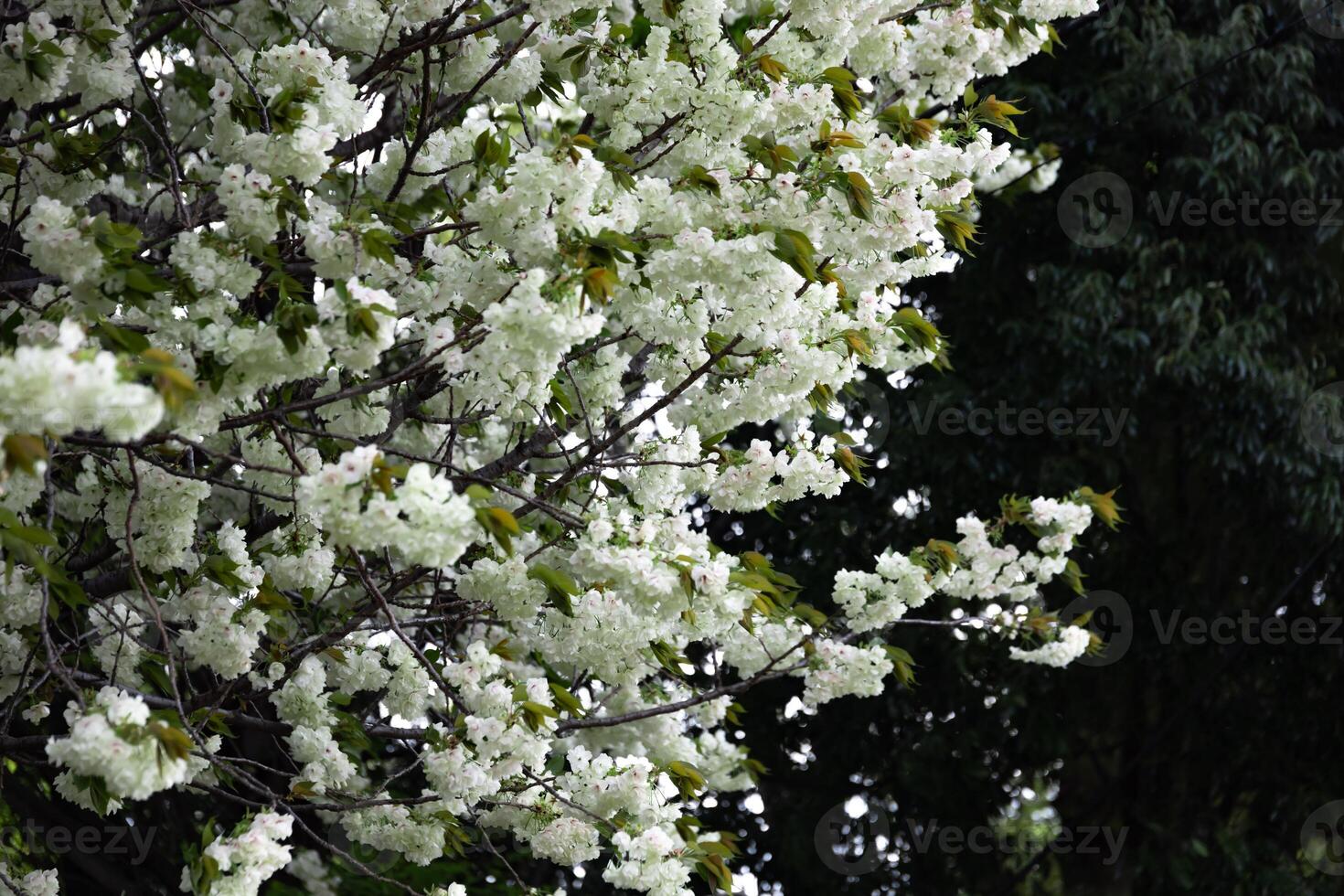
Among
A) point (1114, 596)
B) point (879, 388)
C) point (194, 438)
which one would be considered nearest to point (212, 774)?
point (194, 438)

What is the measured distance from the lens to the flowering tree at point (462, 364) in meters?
2.15

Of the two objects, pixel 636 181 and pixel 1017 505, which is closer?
pixel 636 181

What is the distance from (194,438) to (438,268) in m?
0.59

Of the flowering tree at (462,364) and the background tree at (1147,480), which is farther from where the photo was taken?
the background tree at (1147,480)

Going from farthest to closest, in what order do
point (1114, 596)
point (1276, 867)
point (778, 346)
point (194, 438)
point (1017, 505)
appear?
point (1114, 596) → point (1276, 867) → point (1017, 505) → point (778, 346) → point (194, 438)

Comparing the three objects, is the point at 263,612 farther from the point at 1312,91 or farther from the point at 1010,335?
the point at 1312,91

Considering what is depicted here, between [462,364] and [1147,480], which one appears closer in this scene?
[462,364]

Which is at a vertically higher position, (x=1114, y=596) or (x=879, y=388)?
(x=879, y=388)

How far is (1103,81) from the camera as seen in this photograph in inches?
242

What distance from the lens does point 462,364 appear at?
2.21 metres

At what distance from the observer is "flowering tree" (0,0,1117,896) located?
7.06 ft

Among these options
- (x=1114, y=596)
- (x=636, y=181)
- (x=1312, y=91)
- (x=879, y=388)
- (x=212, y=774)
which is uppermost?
(x=1312, y=91)

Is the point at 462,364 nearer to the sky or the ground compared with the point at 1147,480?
nearer to the ground

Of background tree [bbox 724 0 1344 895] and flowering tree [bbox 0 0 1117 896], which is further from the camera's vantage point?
background tree [bbox 724 0 1344 895]
